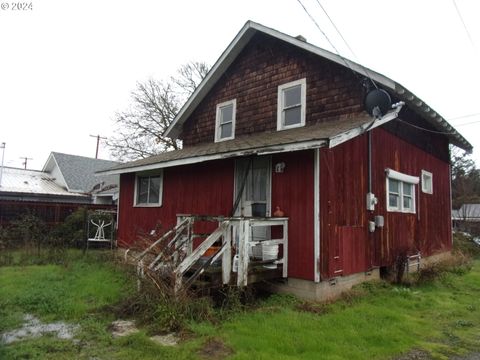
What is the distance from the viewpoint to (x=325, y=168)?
7.32 metres

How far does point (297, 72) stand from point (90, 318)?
756cm

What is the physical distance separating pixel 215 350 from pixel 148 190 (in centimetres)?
789

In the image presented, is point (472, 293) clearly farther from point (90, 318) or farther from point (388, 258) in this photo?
point (90, 318)

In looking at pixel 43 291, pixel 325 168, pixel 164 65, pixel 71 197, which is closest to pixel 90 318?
pixel 43 291

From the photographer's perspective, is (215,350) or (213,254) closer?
(215,350)

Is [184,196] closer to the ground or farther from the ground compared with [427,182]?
closer to the ground

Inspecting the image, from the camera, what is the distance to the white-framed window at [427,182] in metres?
11.8

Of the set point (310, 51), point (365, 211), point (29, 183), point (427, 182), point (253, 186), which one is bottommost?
point (365, 211)

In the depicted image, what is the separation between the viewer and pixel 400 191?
10.2m

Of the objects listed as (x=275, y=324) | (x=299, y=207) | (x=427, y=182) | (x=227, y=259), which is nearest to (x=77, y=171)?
(x=427, y=182)

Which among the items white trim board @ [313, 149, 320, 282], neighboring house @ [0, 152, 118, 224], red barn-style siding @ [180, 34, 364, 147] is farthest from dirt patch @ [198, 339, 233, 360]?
neighboring house @ [0, 152, 118, 224]

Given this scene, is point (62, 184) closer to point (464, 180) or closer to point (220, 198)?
point (220, 198)

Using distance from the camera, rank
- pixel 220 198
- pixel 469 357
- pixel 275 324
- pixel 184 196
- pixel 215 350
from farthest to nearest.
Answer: pixel 184 196 → pixel 220 198 → pixel 275 324 → pixel 469 357 → pixel 215 350

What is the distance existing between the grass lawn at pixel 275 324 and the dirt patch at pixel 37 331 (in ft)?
0.51
